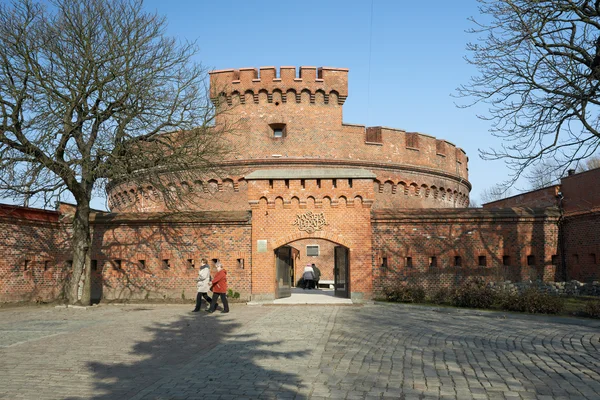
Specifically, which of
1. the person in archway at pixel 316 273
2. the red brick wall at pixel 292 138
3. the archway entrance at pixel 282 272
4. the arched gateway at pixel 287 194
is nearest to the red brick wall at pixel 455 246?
the arched gateway at pixel 287 194

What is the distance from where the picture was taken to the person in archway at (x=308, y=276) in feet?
72.5

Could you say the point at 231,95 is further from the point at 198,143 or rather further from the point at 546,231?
the point at 546,231

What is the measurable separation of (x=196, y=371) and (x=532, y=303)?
10007 mm

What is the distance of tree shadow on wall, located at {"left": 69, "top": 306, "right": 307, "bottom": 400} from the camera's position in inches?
224

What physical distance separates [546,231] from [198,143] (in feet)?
39.6

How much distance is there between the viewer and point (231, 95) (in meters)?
23.8

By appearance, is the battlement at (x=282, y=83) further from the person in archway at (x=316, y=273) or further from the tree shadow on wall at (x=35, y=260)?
the tree shadow on wall at (x=35, y=260)

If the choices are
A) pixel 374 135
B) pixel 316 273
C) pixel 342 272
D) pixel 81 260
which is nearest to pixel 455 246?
pixel 342 272

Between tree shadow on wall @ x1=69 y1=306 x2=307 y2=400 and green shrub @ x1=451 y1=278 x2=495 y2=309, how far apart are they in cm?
760

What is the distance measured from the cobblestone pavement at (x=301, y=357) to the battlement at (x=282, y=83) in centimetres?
1362

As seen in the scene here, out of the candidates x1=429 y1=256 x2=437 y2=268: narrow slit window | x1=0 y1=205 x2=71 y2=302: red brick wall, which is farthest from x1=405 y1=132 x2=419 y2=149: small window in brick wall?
x1=0 y1=205 x2=71 y2=302: red brick wall

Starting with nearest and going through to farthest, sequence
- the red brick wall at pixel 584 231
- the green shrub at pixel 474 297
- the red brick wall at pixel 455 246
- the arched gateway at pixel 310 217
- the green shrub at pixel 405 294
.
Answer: the green shrub at pixel 474 297 < the green shrub at pixel 405 294 < the red brick wall at pixel 584 231 < the arched gateway at pixel 310 217 < the red brick wall at pixel 455 246

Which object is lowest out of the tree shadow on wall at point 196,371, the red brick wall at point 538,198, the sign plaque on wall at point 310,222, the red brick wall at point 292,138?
the tree shadow on wall at point 196,371

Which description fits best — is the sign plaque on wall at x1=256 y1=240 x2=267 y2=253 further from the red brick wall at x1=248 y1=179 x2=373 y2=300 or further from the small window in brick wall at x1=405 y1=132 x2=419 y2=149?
the small window in brick wall at x1=405 y1=132 x2=419 y2=149
